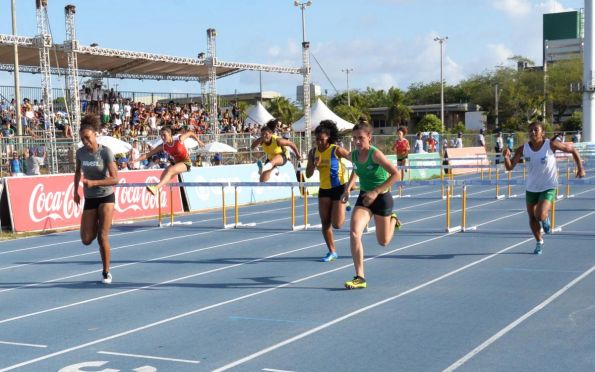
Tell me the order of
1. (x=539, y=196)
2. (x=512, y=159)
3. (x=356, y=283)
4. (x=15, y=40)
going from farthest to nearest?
(x=15, y=40) < (x=512, y=159) < (x=539, y=196) < (x=356, y=283)

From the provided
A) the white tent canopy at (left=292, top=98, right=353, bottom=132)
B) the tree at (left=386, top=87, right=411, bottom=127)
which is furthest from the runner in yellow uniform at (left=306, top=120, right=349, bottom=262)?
the tree at (left=386, top=87, right=411, bottom=127)

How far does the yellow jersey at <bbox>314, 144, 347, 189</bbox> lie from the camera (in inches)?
402

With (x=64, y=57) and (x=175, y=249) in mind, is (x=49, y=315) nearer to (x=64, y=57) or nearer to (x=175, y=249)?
(x=175, y=249)

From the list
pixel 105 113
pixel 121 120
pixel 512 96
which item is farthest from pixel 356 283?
pixel 512 96

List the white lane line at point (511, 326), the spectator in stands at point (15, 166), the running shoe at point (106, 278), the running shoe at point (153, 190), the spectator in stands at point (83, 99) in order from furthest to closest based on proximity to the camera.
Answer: the spectator in stands at point (83, 99)
the spectator in stands at point (15, 166)
the running shoe at point (153, 190)
the running shoe at point (106, 278)
the white lane line at point (511, 326)

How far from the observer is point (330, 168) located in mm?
10203

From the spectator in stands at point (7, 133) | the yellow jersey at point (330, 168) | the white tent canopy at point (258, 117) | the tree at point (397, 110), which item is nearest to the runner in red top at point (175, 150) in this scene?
the yellow jersey at point (330, 168)

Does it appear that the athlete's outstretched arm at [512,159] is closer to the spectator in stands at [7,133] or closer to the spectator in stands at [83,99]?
the spectator in stands at [7,133]

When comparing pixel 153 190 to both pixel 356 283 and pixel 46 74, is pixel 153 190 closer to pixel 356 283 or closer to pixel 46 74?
pixel 356 283

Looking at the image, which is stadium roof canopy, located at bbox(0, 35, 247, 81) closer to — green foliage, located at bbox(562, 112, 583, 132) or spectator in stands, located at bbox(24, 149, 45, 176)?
spectator in stands, located at bbox(24, 149, 45, 176)

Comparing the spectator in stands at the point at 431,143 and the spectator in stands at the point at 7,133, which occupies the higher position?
the spectator in stands at the point at 7,133

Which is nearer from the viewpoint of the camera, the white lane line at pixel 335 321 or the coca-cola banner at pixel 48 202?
the white lane line at pixel 335 321

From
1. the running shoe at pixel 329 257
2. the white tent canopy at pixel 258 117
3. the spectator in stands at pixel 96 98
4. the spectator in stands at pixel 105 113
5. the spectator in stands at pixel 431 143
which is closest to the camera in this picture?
the running shoe at pixel 329 257

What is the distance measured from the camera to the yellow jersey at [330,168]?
33.5 ft
